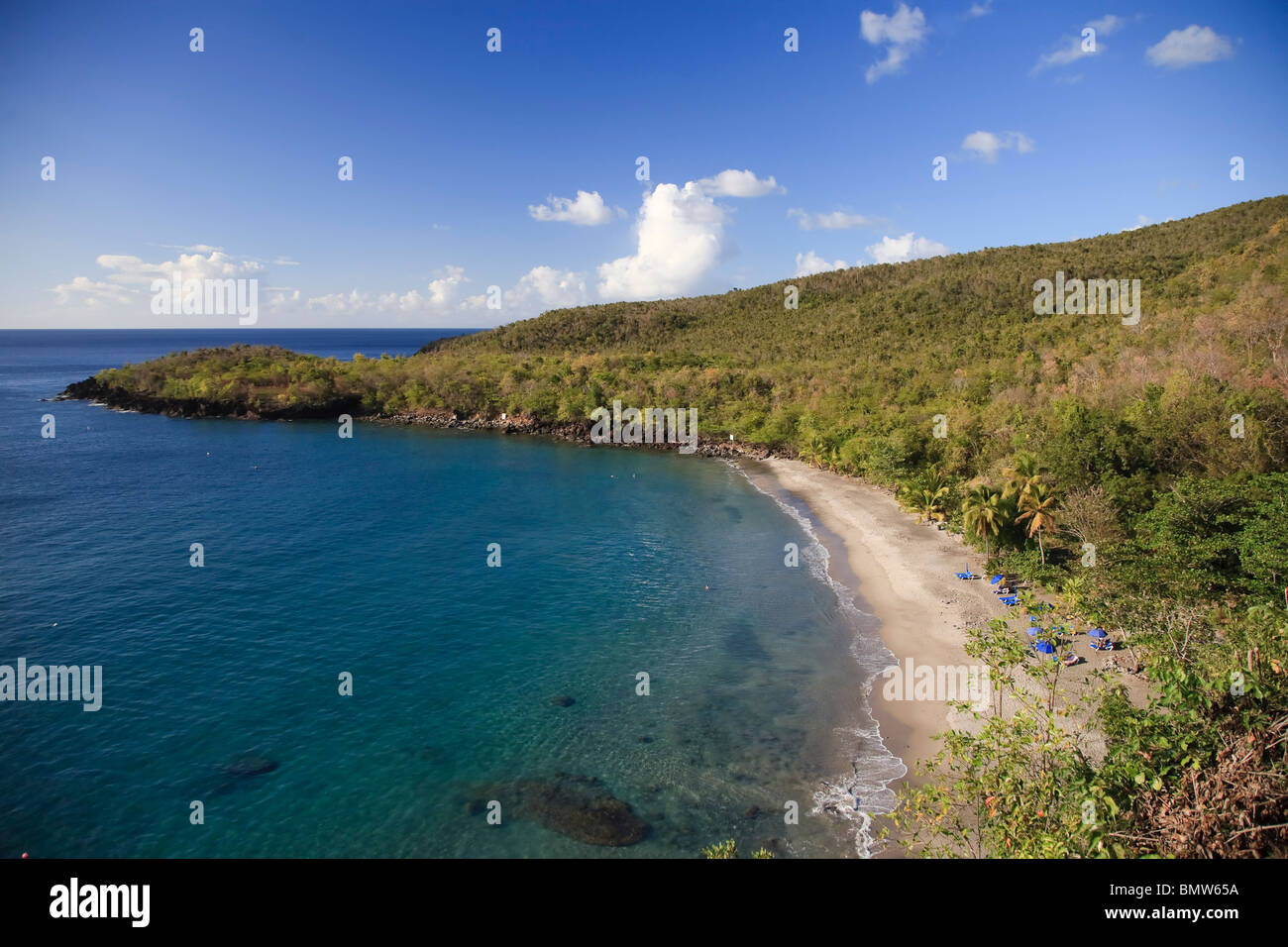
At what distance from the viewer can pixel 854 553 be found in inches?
1607

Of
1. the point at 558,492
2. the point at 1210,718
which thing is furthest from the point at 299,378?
the point at 1210,718

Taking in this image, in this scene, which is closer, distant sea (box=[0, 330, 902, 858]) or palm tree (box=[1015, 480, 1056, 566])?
distant sea (box=[0, 330, 902, 858])

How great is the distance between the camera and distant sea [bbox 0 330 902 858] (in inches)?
763

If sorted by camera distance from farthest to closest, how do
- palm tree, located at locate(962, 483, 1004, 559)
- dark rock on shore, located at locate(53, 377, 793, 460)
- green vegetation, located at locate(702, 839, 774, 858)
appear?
dark rock on shore, located at locate(53, 377, 793, 460), palm tree, located at locate(962, 483, 1004, 559), green vegetation, located at locate(702, 839, 774, 858)

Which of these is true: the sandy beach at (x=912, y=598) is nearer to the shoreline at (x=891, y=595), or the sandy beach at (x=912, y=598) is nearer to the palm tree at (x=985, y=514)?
the shoreline at (x=891, y=595)

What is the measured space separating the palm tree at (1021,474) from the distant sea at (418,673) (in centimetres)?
1111

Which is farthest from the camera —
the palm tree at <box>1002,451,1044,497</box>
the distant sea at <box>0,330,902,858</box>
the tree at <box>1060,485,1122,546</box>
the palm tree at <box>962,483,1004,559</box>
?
the palm tree at <box>962,483,1004,559</box>

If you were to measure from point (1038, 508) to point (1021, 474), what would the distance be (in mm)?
2378

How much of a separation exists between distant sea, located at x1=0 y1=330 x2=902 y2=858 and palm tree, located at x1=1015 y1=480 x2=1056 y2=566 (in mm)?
10700

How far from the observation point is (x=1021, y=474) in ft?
117

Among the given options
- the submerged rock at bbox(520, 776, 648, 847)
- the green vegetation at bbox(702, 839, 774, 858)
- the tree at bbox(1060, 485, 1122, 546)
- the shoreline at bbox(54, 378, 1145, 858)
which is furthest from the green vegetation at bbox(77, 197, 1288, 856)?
the submerged rock at bbox(520, 776, 648, 847)

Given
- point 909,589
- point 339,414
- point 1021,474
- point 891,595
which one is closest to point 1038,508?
point 1021,474

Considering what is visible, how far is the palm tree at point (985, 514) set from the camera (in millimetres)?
35219

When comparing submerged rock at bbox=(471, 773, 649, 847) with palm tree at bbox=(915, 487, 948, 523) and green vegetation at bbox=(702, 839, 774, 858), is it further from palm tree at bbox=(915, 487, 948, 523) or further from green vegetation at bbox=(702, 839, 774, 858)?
palm tree at bbox=(915, 487, 948, 523)
